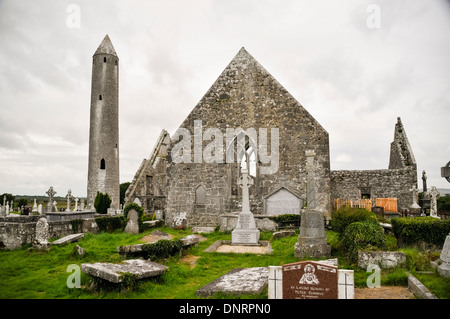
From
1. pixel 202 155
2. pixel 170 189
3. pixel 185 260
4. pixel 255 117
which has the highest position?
pixel 255 117

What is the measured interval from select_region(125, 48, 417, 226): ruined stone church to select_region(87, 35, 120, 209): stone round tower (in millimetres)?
17463

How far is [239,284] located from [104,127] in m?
29.9

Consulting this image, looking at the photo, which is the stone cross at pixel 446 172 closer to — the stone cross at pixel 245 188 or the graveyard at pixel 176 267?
the graveyard at pixel 176 267

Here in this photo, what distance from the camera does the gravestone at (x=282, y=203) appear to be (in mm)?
15742

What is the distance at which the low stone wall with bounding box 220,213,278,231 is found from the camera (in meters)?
14.3

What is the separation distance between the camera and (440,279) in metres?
6.09

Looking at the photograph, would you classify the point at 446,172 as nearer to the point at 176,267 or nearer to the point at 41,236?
the point at 176,267

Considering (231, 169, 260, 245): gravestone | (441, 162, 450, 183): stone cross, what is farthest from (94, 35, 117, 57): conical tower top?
(441, 162, 450, 183): stone cross

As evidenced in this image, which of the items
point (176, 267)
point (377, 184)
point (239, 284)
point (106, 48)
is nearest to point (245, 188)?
point (176, 267)

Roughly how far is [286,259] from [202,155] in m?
9.38

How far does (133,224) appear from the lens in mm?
14039

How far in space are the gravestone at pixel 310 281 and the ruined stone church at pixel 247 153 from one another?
36.2 feet
